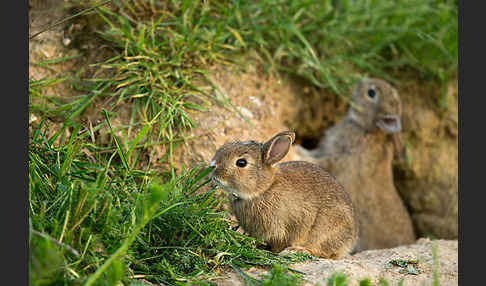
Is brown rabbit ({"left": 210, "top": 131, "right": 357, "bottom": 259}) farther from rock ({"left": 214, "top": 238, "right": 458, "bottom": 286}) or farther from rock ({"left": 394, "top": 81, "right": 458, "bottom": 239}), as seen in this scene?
rock ({"left": 394, "top": 81, "right": 458, "bottom": 239})

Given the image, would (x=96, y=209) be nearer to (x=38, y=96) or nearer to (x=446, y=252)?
(x=38, y=96)

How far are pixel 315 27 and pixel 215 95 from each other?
1.60m

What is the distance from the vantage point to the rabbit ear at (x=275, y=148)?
145 inches

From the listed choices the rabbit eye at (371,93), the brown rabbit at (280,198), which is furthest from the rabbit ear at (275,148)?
the rabbit eye at (371,93)

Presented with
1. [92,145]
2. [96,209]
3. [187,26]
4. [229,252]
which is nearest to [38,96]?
[92,145]

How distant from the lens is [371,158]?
6.18m

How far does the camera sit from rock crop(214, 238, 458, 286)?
10.2 feet

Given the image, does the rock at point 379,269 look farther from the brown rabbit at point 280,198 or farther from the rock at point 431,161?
the rock at point 431,161

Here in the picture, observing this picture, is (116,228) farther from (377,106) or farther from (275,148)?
(377,106)

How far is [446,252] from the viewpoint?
429 centimetres

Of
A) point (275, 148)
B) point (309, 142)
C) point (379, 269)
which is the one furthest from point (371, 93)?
point (379, 269)

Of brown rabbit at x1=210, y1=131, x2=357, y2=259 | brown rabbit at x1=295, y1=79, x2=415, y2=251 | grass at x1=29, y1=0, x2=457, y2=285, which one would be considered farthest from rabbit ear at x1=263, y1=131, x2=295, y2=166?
brown rabbit at x1=295, y1=79, x2=415, y2=251

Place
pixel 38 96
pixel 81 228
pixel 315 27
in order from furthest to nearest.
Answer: pixel 315 27 → pixel 38 96 → pixel 81 228

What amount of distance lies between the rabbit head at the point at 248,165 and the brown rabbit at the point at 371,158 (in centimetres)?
215
